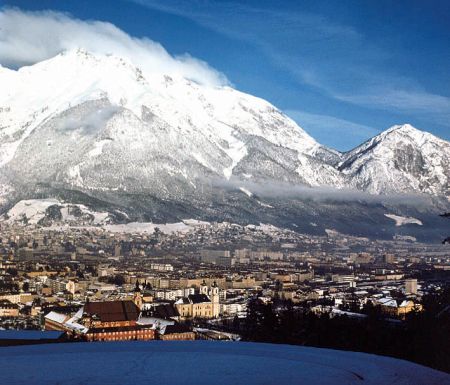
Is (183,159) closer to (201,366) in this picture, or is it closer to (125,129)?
(125,129)

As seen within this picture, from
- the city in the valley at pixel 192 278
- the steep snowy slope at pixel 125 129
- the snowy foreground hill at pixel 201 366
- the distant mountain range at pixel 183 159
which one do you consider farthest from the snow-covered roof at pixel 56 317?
the steep snowy slope at pixel 125 129

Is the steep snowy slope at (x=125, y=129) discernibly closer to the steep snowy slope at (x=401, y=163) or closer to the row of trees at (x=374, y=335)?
the steep snowy slope at (x=401, y=163)

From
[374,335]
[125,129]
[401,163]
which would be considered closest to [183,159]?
[125,129]

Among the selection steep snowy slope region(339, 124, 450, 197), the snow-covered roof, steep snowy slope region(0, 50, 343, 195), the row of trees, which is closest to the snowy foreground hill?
the row of trees

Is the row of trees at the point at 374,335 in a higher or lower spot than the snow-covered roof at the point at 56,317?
higher

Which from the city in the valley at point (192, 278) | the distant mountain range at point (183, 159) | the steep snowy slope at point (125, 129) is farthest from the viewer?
the steep snowy slope at point (125, 129)

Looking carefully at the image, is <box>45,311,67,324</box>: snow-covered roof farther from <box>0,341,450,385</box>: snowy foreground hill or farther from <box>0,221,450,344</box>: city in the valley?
<box>0,341,450,385</box>: snowy foreground hill

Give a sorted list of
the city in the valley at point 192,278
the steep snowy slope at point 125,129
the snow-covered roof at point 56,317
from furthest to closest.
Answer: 1. the steep snowy slope at point 125,129
2. the snow-covered roof at point 56,317
3. the city in the valley at point 192,278
